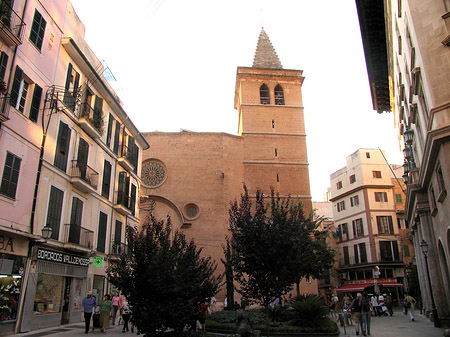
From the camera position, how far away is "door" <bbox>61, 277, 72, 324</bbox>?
45.0ft

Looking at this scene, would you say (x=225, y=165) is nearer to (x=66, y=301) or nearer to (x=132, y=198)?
(x=132, y=198)

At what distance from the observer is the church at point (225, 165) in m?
30.1

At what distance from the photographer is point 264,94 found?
35.6 meters

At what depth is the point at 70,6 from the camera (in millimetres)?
15406

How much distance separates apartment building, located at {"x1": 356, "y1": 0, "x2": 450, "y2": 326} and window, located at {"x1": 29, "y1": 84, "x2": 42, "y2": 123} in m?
11.9

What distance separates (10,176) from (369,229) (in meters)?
31.5

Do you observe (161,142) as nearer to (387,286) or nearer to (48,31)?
(48,31)

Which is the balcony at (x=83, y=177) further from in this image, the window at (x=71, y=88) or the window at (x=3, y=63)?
the window at (x=3, y=63)

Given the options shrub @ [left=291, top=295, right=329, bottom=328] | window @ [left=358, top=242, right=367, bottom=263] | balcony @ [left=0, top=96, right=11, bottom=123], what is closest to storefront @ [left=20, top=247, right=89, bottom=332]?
balcony @ [left=0, top=96, right=11, bottom=123]

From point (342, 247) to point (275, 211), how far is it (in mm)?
29859

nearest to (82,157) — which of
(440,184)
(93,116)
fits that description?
(93,116)

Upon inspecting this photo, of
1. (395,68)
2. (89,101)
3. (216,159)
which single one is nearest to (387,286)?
(216,159)

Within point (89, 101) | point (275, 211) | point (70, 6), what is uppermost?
point (70, 6)

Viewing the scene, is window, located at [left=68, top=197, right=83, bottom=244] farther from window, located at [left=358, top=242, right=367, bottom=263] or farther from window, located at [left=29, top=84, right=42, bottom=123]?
window, located at [left=358, top=242, right=367, bottom=263]
